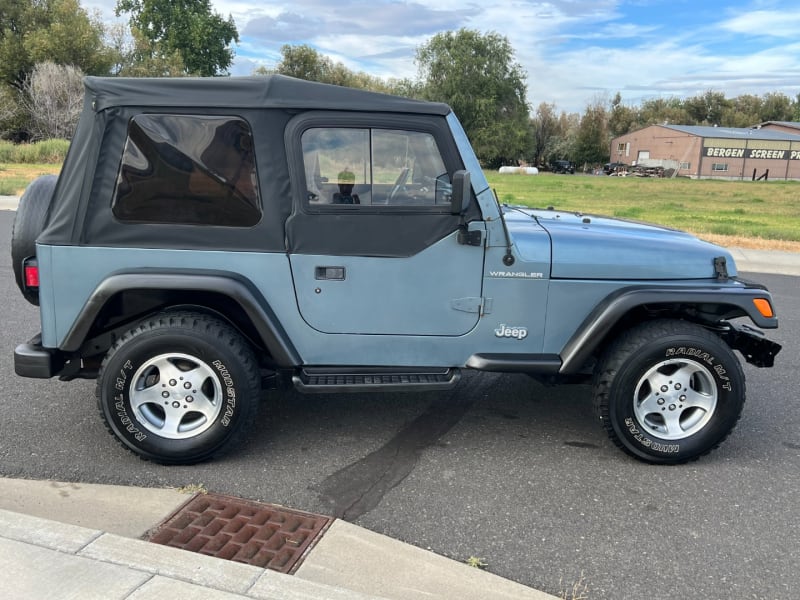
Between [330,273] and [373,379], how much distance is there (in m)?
Result: 0.64

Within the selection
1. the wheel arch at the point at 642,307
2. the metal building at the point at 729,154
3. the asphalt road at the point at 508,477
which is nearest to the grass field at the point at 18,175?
the asphalt road at the point at 508,477

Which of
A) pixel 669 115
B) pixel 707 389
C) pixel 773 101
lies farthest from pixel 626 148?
pixel 707 389

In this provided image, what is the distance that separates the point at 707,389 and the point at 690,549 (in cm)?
108

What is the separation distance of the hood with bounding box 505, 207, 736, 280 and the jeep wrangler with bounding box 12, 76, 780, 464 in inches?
0.6

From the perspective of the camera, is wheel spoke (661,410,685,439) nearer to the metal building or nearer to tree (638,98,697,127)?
the metal building

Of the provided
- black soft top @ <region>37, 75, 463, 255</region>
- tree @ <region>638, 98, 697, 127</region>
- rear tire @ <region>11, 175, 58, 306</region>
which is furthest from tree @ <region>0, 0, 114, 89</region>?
tree @ <region>638, 98, 697, 127</region>

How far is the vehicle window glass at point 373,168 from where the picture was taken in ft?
11.4

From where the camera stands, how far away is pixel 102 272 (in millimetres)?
3410

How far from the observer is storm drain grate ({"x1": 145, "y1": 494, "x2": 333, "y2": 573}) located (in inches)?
108

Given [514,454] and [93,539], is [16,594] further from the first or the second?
[514,454]

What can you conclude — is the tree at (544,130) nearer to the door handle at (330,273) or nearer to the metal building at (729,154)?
the metal building at (729,154)

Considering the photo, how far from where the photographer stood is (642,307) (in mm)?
3730

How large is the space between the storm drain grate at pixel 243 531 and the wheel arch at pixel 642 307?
1.63 m

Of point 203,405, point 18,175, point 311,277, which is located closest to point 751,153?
point 18,175
